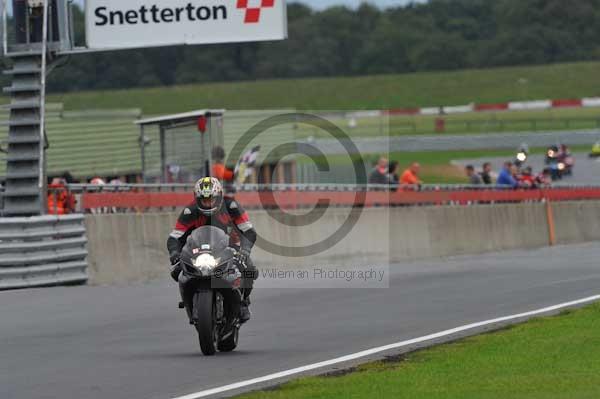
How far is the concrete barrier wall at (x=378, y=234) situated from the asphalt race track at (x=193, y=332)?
2.12 ft

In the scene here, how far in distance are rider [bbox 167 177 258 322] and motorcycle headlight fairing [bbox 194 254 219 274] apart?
318 millimetres

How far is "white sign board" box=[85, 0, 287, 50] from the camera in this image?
21672 millimetres

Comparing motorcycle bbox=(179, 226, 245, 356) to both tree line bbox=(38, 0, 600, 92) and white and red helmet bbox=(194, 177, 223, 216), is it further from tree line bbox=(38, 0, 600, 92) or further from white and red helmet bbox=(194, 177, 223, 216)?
tree line bbox=(38, 0, 600, 92)

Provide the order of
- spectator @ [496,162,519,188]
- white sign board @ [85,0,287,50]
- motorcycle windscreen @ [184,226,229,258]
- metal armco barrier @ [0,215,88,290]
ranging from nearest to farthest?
motorcycle windscreen @ [184,226,229,258]
metal armco barrier @ [0,215,88,290]
white sign board @ [85,0,287,50]
spectator @ [496,162,519,188]

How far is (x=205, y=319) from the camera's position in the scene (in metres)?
11.9

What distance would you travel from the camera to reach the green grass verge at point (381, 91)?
5025 centimetres

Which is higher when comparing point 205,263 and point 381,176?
point 381,176

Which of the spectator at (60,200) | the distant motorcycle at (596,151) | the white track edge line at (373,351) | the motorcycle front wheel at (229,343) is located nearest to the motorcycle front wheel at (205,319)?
the motorcycle front wheel at (229,343)

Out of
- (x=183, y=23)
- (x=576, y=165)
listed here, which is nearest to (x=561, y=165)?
(x=576, y=165)

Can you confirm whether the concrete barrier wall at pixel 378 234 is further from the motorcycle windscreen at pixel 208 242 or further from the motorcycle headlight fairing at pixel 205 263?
the motorcycle headlight fairing at pixel 205 263

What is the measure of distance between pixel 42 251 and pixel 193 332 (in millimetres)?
5641

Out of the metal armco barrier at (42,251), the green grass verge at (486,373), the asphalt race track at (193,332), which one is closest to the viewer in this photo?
the green grass verge at (486,373)

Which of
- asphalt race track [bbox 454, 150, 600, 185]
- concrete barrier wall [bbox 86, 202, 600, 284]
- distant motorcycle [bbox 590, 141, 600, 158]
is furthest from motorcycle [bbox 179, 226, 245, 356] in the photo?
distant motorcycle [bbox 590, 141, 600, 158]

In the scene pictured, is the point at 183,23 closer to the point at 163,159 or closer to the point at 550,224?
the point at 163,159
